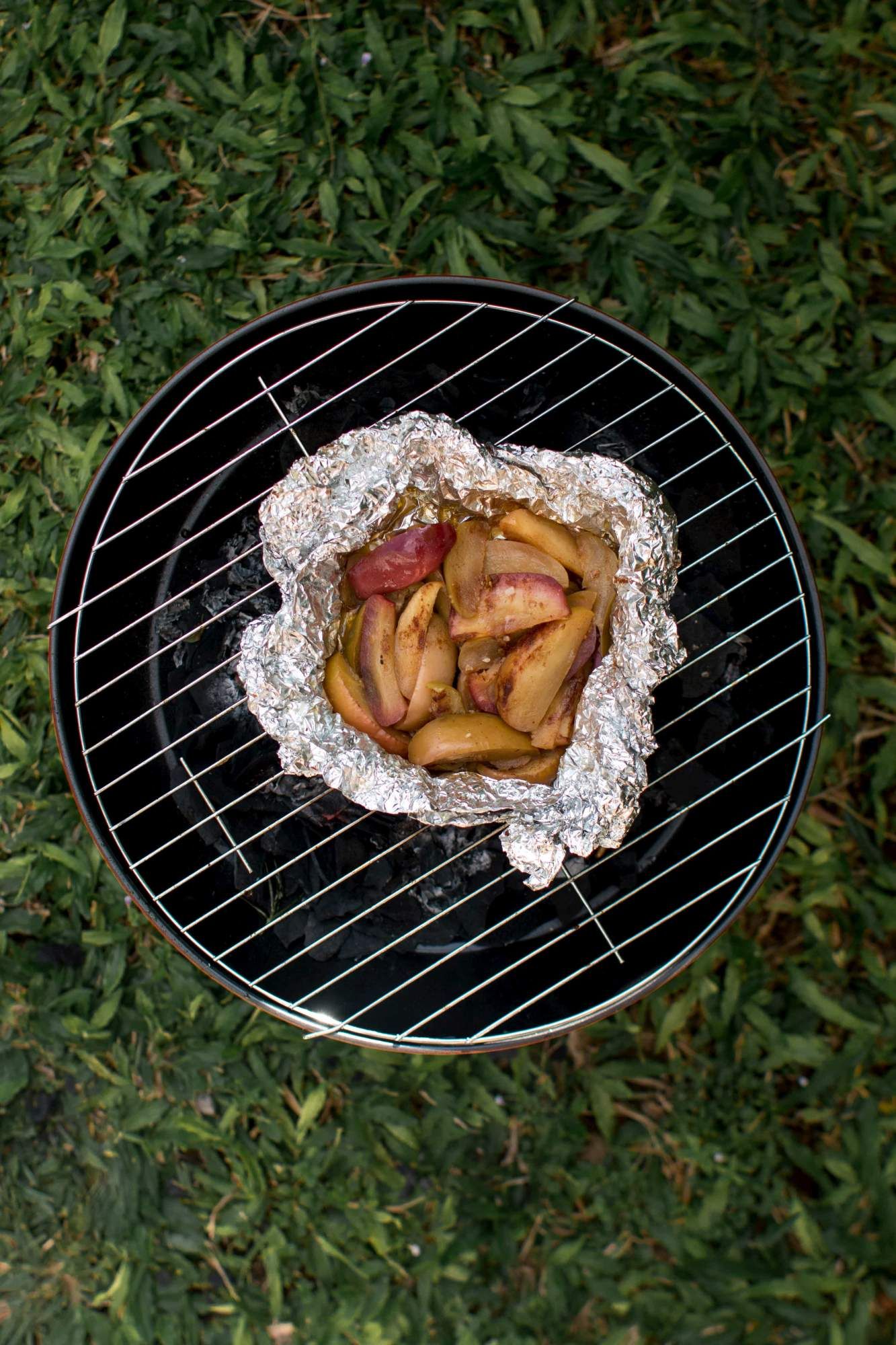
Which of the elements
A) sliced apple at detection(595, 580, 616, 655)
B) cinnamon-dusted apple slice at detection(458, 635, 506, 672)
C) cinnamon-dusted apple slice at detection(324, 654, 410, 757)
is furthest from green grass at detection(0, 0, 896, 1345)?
cinnamon-dusted apple slice at detection(458, 635, 506, 672)

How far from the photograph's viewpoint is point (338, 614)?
2127mm

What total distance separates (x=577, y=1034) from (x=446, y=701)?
1.34 m

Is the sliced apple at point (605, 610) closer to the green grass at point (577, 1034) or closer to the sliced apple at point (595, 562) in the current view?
the sliced apple at point (595, 562)

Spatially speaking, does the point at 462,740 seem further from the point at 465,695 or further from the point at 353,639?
the point at 353,639

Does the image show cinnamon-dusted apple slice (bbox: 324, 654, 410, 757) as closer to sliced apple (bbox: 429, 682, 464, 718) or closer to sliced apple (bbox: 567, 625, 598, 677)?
sliced apple (bbox: 429, 682, 464, 718)

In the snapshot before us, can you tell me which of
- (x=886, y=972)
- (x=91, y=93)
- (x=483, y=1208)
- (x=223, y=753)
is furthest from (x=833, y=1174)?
(x=91, y=93)

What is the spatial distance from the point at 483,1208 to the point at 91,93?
3.34 meters

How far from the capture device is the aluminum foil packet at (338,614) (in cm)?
204

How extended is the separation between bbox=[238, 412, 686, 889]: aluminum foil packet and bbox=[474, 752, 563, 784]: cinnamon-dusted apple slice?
43mm

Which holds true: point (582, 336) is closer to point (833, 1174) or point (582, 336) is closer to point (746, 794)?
point (746, 794)

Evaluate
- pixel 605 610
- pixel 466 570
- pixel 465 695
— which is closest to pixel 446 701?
pixel 465 695

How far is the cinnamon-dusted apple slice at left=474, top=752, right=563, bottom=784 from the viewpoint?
2105 millimetres

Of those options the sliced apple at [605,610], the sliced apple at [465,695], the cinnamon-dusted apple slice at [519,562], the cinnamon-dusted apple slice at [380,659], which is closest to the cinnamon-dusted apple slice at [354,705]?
the cinnamon-dusted apple slice at [380,659]

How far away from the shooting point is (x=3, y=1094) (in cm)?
277
